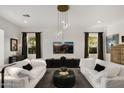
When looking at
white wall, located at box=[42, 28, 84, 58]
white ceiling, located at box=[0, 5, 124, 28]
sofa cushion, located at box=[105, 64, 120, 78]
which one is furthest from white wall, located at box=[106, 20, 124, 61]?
sofa cushion, located at box=[105, 64, 120, 78]

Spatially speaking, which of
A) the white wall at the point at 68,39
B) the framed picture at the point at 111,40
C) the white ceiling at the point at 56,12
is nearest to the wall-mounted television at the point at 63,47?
the white wall at the point at 68,39

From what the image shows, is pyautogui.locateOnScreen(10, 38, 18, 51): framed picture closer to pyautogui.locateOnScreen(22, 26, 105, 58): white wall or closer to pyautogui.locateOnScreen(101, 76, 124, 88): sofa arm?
pyautogui.locateOnScreen(22, 26, 105, 58): white wall

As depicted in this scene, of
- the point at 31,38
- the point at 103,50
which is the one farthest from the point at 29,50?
the point at 103,50

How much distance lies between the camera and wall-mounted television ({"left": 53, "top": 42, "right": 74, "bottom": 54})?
301 inches

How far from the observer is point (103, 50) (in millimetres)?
7594

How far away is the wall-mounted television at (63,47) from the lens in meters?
7.64

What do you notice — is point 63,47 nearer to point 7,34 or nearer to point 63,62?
point 63,62

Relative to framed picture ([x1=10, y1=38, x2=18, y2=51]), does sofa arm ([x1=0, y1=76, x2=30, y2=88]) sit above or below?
below

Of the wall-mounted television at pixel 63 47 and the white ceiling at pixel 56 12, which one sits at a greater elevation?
the white ceiling at pixel 56 12

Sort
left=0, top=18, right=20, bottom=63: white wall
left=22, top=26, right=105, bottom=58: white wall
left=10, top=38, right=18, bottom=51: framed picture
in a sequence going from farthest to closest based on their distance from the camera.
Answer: left=22, top=26, right=105, bottom=58: white wall < left=10, top=38, right=18, bottom=51: framed picture < left=0, top=18, right=20, bottom=63: white wall

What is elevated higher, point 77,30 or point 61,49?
point 77,30

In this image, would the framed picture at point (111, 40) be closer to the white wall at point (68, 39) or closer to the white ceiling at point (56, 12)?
the white ceiling at point (56, 12)
